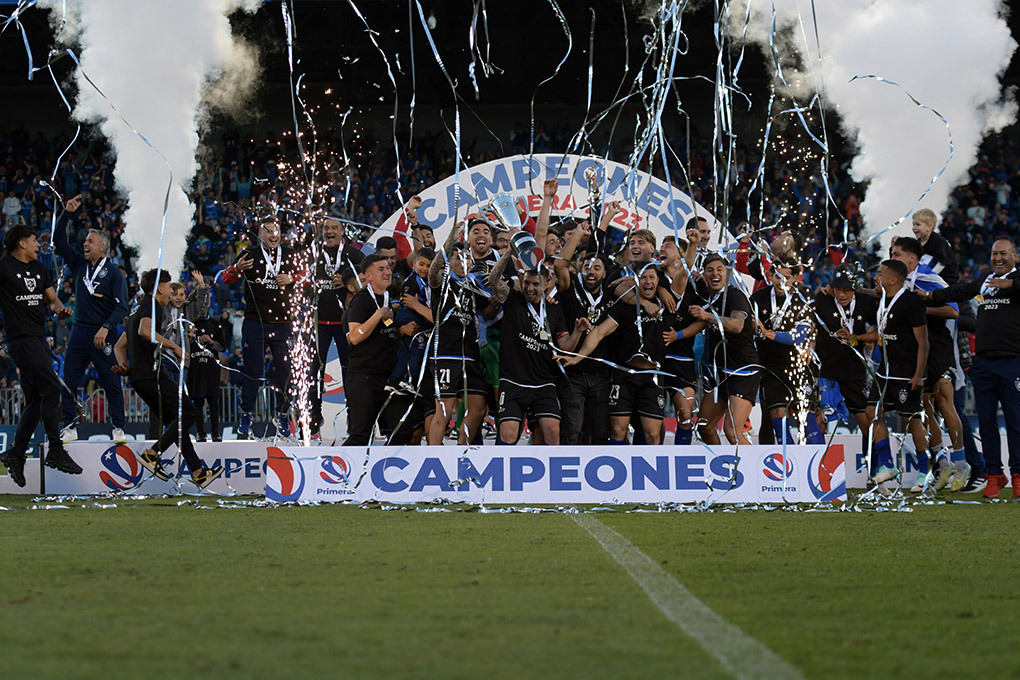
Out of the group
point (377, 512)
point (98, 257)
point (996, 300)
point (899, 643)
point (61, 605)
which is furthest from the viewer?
point (98, 257)

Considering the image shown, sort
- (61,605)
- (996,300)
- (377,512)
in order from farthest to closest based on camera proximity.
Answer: (996,300)
(377,512)
(61,605)

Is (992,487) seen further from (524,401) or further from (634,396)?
(524,401)

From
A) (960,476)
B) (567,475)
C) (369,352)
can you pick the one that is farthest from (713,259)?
(369,352)

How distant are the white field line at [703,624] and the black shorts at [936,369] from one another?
15.9 feet

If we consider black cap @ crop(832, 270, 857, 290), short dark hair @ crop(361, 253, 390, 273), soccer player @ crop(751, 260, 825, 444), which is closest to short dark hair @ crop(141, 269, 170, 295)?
short dark hair @ crop(361, 253, 390, 273)

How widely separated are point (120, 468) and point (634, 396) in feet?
14.1

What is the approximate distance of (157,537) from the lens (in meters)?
6.53

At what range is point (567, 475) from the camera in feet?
28.2

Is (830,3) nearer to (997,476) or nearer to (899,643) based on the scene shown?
(997,476)

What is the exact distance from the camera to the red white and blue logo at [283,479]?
858 cm

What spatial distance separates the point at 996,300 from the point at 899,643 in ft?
20.1

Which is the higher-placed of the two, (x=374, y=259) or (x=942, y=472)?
(x=374, y=259)

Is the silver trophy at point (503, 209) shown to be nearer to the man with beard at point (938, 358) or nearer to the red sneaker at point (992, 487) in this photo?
the man with beard at point (938, 358)

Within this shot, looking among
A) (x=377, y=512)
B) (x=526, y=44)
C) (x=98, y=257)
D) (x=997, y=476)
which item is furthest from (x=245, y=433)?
(x=526, y=44)
